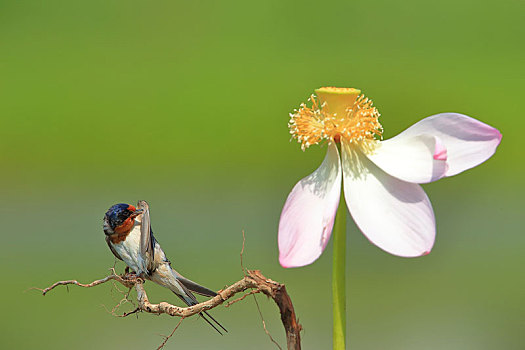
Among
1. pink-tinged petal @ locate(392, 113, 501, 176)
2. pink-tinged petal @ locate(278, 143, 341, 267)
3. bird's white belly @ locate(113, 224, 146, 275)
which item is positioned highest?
pink-tinged petal @ locate(392, 113, 501, 176)

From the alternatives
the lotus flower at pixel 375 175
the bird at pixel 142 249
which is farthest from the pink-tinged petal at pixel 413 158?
the bird at pixel 142 249

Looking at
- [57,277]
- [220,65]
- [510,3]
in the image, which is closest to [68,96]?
[220,65]

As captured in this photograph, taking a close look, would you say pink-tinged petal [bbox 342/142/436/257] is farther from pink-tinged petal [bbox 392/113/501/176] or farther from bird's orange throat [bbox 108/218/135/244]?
bird's orange throat [bbox 108/218/135/244]

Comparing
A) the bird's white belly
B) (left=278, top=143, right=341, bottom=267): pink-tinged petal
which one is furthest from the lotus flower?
the bird's white belly

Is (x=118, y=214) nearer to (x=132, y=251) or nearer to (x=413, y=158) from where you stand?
(x=132, y=251)

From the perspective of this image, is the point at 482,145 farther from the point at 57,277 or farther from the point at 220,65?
the point at 220,65
